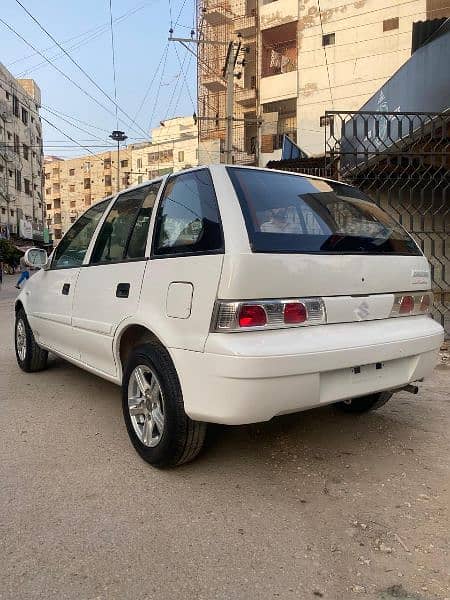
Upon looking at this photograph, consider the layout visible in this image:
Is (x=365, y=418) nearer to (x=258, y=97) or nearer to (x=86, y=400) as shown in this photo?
(x=86, y=400)

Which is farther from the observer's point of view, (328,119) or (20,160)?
(20,160)

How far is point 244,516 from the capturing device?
2367mm

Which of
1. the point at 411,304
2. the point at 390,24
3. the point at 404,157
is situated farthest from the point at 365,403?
the point at 390,24

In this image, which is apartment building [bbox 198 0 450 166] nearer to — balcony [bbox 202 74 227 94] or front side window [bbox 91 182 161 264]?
balcony [bbox 202 74 227 94]

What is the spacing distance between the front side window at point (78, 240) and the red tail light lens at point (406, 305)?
2325 mm

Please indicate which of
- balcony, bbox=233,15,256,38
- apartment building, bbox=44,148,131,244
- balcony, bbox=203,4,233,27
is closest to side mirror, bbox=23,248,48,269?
balcony, bbox=233,15,256,38

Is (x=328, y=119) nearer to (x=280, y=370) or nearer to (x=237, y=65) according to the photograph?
(x=280, y=370)

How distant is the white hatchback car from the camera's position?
2305 millimetres

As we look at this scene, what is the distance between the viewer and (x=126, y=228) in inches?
132

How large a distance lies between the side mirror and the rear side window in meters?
2.15

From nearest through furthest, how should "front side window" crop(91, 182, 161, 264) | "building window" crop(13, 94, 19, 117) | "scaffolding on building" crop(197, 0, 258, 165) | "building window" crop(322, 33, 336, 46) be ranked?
1. "front side window" crop(91, 182, 161, 264)
2. "building window" crop(322, 33, 336, 46)
3. "scaffolding on building" crop(197, 0, 258, 165)
4. "building window" crop(13, 94, 19, 117)

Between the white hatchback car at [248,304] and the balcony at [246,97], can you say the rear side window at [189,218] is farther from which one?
the balcony at [246,97]

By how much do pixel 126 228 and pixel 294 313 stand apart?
1.52 m

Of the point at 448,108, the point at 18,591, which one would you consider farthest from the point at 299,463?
the point at 448,108
